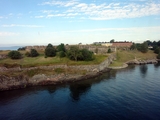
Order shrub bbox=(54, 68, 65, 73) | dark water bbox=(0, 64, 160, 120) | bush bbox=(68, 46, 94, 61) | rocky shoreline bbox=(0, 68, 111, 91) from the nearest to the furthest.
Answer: dark water bbox=(0, 64, 160, 120) < rocky shoreline bbox=(0, 68, 111, 91) < shrub bbox=(54, 68, 65, 73) < bush bbox=(68, 46, 94, 61)

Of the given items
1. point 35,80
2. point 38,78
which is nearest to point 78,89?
point 38,78

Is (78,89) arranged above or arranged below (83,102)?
above

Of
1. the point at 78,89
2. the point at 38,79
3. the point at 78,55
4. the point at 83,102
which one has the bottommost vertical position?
the point at 83,102

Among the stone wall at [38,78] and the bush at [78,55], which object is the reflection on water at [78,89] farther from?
the bush at [78,55]

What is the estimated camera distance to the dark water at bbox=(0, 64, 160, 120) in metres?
27.5

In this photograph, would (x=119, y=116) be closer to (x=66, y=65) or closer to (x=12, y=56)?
(x=66, y=65)

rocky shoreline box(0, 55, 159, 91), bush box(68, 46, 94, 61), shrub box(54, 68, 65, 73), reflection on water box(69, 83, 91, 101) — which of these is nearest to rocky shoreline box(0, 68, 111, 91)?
rocky shoreline box(0, 55, 159, 91)

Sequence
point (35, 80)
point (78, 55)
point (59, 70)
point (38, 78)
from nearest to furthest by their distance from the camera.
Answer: point (35, 80) < point (38, 78) < point (59, 70) < point (78, 55)

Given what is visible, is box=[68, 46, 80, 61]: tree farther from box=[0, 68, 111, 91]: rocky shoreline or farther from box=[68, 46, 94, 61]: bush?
box=[0, 68, 111, 91]: rocky shoreline

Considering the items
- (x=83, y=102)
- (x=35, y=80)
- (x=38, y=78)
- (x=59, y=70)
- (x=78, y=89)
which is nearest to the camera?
(x=83, y=102)

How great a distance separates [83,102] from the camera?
33438mm

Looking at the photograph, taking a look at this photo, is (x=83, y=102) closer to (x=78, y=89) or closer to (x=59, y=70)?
(x=78, y=89)

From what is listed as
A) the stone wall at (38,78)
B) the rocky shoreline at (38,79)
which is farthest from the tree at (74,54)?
the rocky shoreline at (38,79)

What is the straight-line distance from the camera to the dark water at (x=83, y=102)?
27500 millimetres
